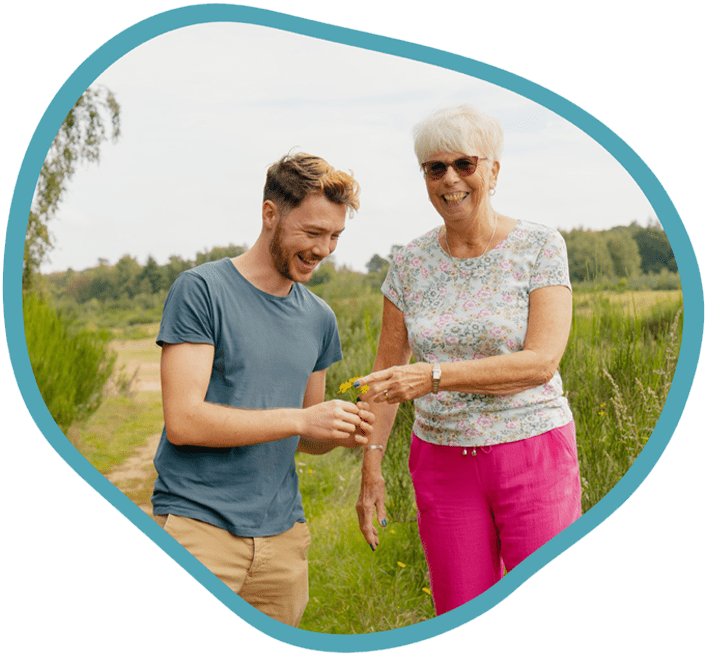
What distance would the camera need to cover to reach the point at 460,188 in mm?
1748

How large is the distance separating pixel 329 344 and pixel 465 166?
614 mm

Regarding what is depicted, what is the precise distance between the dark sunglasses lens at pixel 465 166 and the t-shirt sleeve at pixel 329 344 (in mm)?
521

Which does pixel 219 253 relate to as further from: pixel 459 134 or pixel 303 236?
pixel 459 134

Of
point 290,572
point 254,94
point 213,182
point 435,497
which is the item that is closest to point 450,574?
point 435,497

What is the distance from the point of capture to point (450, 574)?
197 centimetres

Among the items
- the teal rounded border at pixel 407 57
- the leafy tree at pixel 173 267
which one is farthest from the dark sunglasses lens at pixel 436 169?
the leafy tree at pixel 173 267

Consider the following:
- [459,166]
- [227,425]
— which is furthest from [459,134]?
[227,425]

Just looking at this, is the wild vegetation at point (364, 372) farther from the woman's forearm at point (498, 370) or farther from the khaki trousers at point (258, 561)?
the woman's forearm at point (498, 370)

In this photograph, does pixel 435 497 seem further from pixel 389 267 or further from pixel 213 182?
pixel 213 182

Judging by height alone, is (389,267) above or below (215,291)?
above

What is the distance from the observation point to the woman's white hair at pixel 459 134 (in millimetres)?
1723

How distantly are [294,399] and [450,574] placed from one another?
71 centimetres

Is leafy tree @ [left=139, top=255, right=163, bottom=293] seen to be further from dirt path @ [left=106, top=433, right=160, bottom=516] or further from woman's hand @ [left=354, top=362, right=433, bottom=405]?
woman's hand @ [left=354, top=362, right=433, bottom=405]

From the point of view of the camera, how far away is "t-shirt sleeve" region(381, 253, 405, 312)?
1.91m
